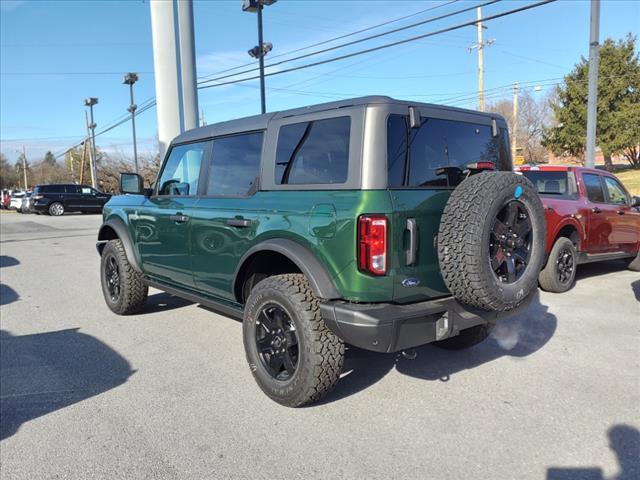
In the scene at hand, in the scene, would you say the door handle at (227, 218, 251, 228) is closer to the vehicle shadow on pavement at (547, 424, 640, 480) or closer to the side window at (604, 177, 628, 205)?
the vehicle shadow on pavement at (547, 424, 640, 480)

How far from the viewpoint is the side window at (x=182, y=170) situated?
462 cm

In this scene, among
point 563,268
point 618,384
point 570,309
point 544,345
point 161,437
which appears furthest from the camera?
point 563,268

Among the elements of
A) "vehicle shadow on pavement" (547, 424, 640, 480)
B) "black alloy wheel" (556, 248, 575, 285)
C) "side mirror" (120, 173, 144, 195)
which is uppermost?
"side mirror" (120, 173, 144, 195)

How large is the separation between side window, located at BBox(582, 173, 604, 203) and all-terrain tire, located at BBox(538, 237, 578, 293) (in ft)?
3.07

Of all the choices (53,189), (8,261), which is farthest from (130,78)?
(8,261)

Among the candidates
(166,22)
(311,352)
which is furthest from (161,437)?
(166,22)

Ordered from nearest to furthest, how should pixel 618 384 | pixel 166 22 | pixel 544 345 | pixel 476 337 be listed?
pixel 618 384 → pixel 476 337 → pixel 544 345 → pixel 166 22

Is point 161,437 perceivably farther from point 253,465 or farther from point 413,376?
point 413,376

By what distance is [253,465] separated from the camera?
2.72 meters

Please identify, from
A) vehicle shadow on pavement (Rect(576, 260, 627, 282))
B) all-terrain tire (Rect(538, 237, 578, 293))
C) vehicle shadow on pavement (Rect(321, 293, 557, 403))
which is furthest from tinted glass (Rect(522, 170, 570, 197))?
vehicle shadow on pavement (Rect(321, 293, 557, 403))

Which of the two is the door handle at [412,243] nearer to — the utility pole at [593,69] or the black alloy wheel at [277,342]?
the black alloy wheel at [277,342]

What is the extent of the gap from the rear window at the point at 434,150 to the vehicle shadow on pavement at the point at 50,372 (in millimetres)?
2747

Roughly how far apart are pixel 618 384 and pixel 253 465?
9.25 feet

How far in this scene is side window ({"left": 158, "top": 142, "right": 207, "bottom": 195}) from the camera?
15.2ft
